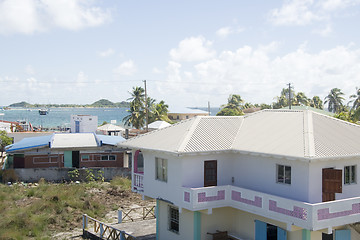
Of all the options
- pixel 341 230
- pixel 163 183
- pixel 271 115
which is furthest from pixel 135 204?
pixel 341 230

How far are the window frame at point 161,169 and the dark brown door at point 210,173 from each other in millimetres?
2427

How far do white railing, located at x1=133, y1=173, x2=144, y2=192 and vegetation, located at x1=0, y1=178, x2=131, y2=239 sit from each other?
757 cm

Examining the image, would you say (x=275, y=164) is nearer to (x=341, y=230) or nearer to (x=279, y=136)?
(x=279, y=136)

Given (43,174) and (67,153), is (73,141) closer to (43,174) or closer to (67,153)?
(67,153)

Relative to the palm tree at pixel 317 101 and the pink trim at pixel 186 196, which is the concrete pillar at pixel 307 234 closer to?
the pink trim at pixel 186 196

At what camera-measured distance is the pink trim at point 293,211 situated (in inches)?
711

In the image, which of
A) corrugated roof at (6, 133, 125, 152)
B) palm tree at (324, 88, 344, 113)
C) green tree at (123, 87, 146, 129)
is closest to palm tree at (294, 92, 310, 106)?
palm tree at (324, 88, 344, 113)

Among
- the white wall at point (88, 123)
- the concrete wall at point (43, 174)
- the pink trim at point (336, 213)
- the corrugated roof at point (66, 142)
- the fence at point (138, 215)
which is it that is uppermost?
the white wall at point (88, 123)

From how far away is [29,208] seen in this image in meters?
33.0

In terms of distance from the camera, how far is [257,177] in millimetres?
21750

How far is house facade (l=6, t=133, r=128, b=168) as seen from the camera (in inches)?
1847

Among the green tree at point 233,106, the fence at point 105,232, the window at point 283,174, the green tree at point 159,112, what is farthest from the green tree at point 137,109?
the window at point 283,174

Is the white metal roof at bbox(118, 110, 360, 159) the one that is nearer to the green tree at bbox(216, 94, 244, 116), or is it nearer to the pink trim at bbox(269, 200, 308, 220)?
the pink trim at bbox(269, 200, 308, 220)

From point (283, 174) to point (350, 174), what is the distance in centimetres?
368
